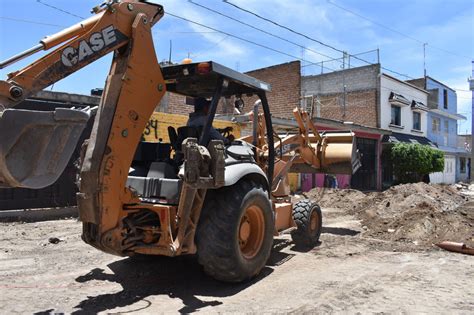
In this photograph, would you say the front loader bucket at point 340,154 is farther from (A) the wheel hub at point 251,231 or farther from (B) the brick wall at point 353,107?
(B) the brick wall at point 353,107

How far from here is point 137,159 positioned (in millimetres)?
6027

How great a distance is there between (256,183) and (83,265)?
9.28 ft

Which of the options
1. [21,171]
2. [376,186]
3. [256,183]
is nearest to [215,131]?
[256,183]

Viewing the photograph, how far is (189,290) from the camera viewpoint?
5297 mm

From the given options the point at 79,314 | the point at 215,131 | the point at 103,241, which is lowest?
the point at 79,314

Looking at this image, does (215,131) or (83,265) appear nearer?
(215,131)

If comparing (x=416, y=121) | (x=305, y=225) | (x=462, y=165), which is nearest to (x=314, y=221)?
(x=305, y=225)

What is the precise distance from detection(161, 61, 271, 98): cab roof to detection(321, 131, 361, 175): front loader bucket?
3.63 meters

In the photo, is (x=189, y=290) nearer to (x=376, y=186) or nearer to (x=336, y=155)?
(x=336, y=155)

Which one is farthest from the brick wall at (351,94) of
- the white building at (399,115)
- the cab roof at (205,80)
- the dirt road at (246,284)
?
the cab roof at (205,80)

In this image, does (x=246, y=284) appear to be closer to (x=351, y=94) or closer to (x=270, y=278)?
(x=270, y=278)

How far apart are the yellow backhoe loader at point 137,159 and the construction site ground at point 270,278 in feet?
1.69

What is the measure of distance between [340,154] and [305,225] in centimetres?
235

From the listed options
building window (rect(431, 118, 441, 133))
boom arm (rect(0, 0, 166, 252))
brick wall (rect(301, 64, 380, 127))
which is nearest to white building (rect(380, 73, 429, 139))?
brick wall (rect(301, 64, 380, 127))
